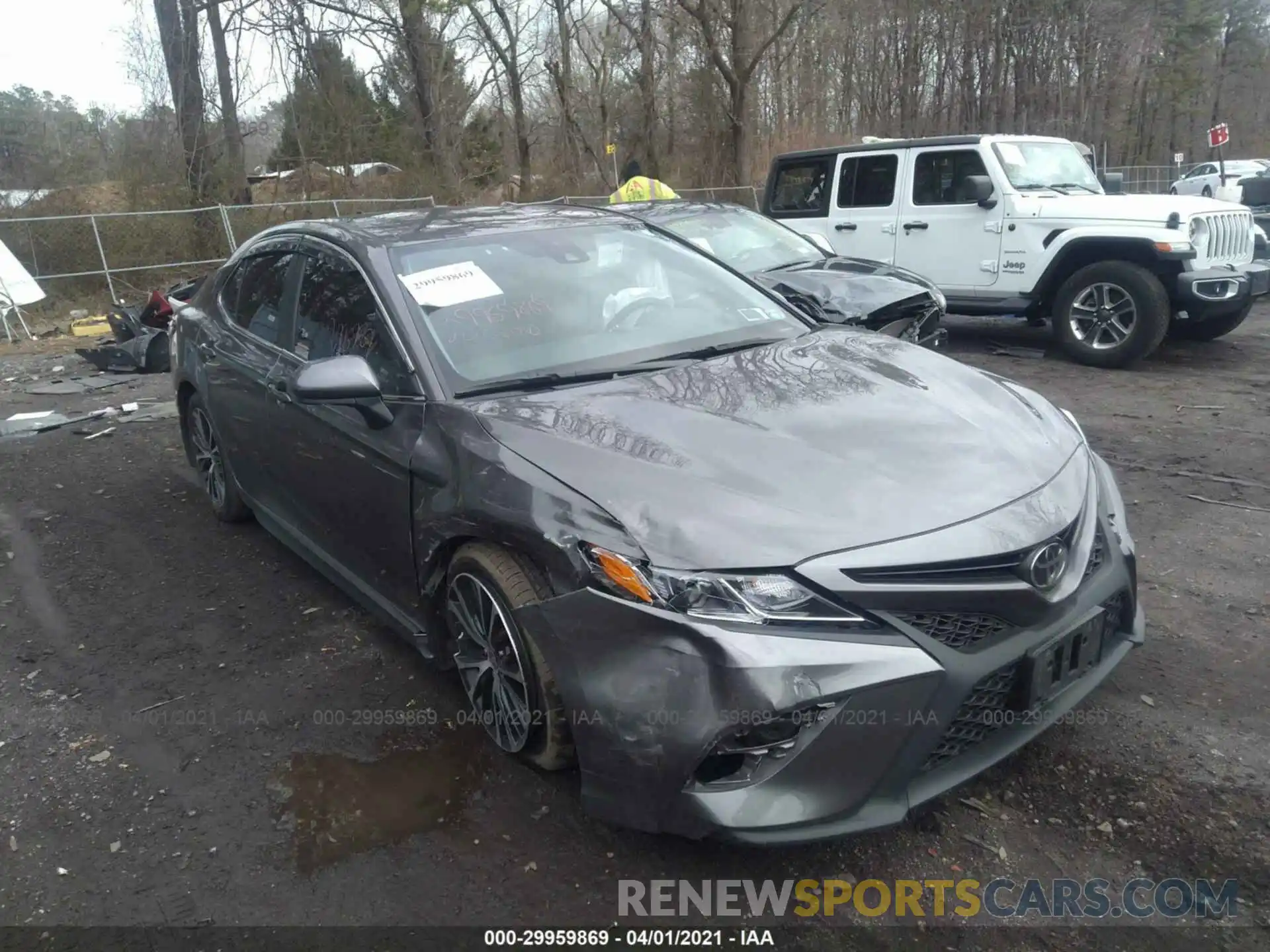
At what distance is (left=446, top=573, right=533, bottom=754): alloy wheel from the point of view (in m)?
2.74

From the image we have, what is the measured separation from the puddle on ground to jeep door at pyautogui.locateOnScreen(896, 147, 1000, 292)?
7.38m

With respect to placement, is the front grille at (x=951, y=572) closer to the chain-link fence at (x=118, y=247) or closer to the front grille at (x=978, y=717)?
the front grille at (x=978, y=717)

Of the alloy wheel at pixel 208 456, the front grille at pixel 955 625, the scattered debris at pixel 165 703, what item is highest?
the front grille at pixel 955 625

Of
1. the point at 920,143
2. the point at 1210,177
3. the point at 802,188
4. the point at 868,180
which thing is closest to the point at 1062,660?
the point at 920,143

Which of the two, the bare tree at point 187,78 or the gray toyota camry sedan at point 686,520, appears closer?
the gray toyota camry sedan at point 686,520

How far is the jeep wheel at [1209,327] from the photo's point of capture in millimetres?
8203

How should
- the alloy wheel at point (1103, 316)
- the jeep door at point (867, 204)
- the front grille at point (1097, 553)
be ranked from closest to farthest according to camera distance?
the front grille at point (1097, 553), the alloy wheel at point (1103, 316), the jeep door at point (867, 204)

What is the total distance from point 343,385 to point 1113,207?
739cm

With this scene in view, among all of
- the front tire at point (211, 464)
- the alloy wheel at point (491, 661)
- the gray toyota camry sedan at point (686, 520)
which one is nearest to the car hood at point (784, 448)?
the gray toyota camry sedan at point (686, 520)

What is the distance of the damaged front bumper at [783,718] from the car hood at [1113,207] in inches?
269

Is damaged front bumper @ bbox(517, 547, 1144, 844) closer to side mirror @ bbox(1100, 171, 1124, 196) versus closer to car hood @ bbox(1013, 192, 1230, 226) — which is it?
car hood @ bbox(1013, 192, 1230, 226)

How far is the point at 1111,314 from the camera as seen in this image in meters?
7.97

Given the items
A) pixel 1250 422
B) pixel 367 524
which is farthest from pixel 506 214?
pixel 1250 422

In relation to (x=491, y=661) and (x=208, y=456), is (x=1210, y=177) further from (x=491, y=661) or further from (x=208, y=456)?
(x=491, y=661)
